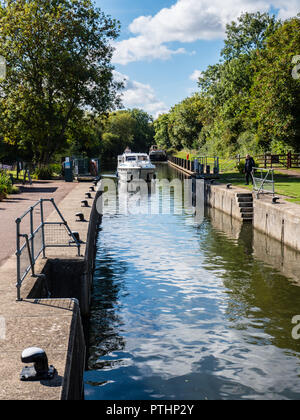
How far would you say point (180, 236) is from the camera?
60.4ft

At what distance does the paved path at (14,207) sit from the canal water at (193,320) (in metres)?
2.29

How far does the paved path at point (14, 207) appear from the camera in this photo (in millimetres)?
11130

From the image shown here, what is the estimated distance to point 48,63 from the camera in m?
32.5

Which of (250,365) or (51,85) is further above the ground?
(51,85)

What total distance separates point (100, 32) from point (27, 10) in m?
5.37

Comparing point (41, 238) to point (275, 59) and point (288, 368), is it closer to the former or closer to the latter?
point (288, 368)

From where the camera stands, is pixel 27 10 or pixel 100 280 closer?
pixel 100 280

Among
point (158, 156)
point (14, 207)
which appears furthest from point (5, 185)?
point (158, 156)

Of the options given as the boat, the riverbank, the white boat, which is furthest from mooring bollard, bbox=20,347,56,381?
the boat

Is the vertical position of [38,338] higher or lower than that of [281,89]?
lower

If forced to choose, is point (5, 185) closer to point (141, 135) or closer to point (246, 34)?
point (246, 34)

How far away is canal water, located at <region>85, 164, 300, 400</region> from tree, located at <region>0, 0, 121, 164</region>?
59.6 feet

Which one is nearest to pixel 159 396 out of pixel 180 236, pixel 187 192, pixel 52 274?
pixel 52 274

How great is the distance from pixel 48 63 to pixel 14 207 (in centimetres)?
1773
